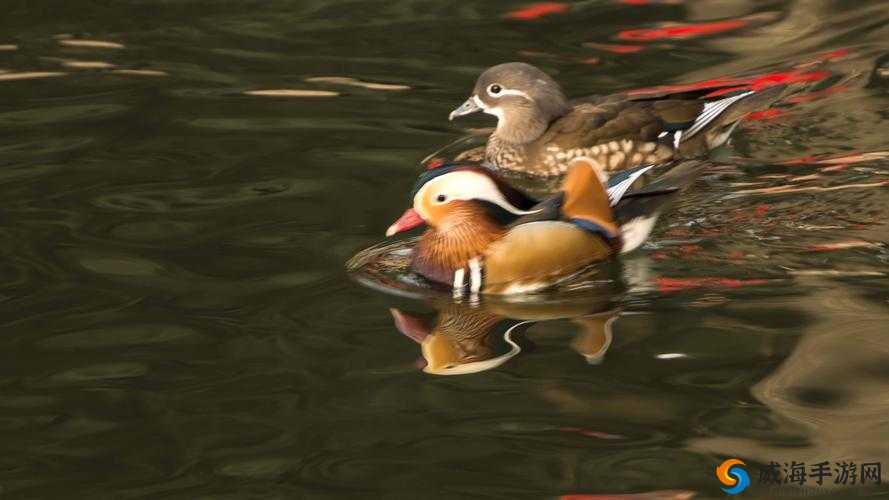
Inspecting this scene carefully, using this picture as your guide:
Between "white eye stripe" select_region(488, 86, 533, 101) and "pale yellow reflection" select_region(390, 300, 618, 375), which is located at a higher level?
"white eye stripe" select_region(488, 86, 533, 101)

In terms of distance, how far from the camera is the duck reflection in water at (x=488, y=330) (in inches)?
253

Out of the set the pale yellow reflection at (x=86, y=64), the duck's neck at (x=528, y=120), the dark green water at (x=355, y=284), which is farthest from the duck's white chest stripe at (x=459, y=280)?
the pale yellow reflection at (x=86, y=64)

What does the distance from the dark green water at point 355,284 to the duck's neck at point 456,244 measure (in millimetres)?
329

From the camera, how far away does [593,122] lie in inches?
366

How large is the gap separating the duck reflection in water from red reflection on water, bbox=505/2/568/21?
494 cm

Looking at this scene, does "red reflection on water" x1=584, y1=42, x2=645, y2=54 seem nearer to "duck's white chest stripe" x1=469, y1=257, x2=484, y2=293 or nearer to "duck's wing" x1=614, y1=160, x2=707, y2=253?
"duck's wing" x1=614, y1=160, x2=707, y2=253

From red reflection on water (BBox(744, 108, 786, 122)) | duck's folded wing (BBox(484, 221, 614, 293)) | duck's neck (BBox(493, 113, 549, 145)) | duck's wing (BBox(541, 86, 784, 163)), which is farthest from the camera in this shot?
red reflection on water (BBox(744, 108, 786, 122))

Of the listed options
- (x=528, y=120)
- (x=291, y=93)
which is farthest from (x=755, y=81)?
(x=291, y=93)

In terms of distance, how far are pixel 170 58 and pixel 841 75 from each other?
413 centimetres

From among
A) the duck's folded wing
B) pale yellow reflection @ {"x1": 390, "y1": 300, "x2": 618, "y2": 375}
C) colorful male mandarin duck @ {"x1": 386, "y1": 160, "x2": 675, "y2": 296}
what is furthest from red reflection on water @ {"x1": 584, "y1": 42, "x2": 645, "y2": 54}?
pale yellow reflection @ {"x1": 390, "y1": 300, "x2": 618, "y2": 375}

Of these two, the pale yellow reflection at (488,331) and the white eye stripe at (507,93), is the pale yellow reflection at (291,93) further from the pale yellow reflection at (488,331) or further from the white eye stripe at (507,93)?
the pale yellow reflection at (488,331)

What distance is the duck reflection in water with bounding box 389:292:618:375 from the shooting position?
643 centimetres

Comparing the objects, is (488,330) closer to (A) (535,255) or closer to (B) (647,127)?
(A) (535,255)

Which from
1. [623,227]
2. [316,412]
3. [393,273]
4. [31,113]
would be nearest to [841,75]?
[623,227]
